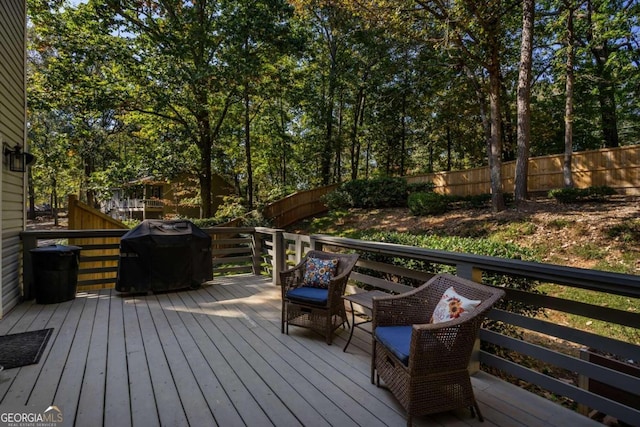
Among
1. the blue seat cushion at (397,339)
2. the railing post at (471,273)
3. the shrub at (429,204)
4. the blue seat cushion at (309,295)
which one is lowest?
the blue seat cushion at (397,339)

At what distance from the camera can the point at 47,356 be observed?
2.70 m

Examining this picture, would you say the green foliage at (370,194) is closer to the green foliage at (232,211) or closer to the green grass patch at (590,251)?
the green foliage at (232,211)

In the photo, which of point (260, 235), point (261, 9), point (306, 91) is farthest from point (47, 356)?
point (306, 91)

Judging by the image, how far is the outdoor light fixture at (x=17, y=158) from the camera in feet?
12.8

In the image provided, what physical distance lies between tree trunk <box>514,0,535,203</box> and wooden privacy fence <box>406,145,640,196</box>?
8.03 feet

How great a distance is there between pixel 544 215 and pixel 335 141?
9.33 meters

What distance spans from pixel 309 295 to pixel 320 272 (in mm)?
345

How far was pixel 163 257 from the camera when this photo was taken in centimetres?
459

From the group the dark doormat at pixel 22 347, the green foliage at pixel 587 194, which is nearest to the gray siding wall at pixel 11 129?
the dark doormat at pixel 22 347

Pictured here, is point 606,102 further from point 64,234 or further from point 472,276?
point 64,234

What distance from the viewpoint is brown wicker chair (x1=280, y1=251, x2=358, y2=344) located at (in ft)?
9.89

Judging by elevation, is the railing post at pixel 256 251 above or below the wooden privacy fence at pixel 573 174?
below

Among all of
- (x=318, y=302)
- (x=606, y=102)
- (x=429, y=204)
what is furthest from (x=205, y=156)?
(x=606, y=102)

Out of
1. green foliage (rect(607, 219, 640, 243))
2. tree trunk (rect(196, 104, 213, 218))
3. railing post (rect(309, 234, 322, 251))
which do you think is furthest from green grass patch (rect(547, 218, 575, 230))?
tree trunk (rect(196, 104, 213, 218))
